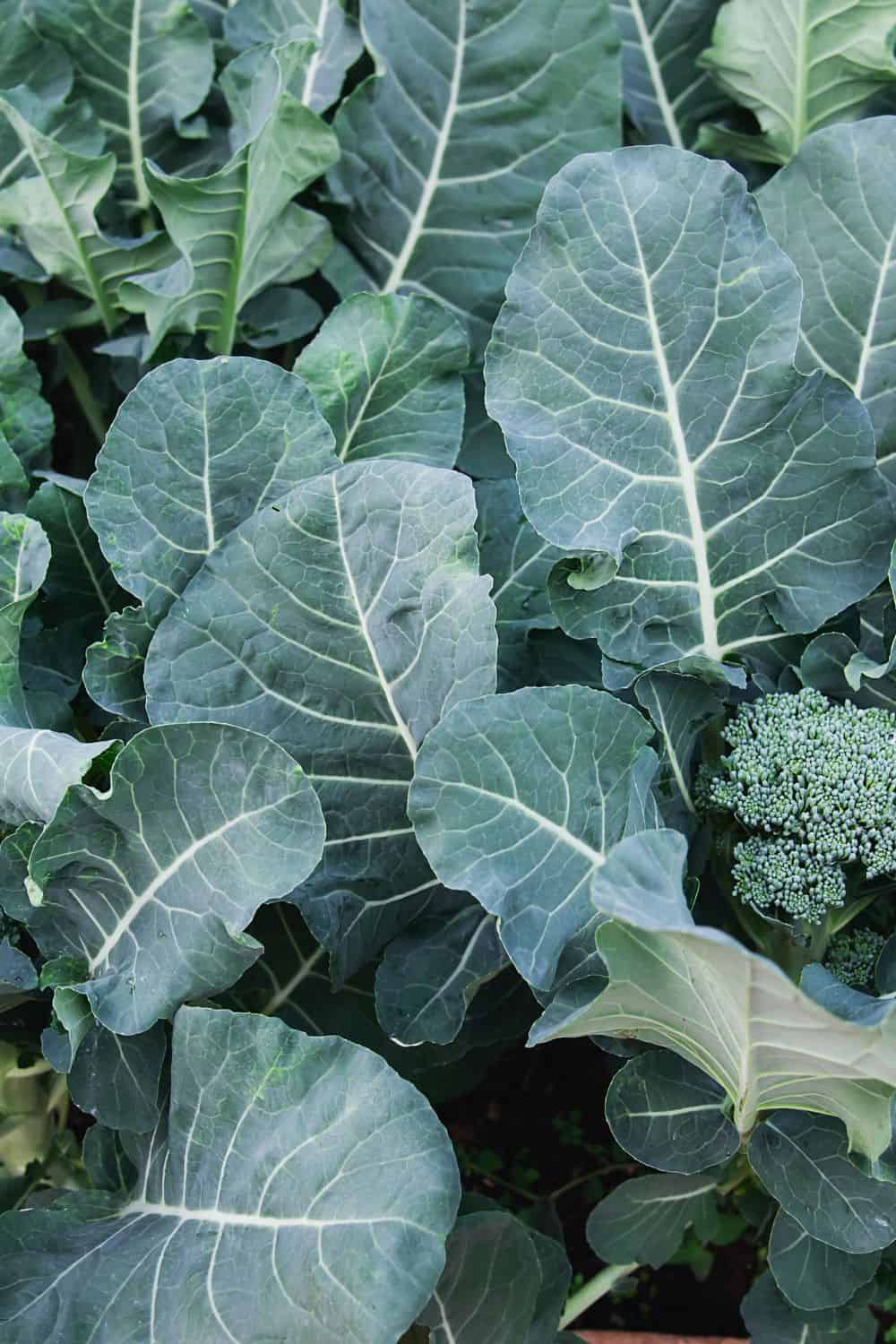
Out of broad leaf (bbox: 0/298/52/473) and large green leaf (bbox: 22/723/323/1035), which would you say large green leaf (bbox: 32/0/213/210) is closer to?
broad leaf (bbox: 0/298/52/473)

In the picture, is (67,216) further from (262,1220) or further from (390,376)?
(262,1220)

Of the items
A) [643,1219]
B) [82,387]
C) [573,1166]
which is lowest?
[573,1166]

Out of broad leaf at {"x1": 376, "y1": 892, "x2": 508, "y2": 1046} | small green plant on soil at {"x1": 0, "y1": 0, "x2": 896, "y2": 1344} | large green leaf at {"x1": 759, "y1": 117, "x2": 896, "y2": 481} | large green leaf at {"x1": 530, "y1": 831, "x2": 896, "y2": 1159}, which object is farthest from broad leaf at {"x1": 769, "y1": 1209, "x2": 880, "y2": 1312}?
large green leaf at {"x1": 759, "y1": 117, "x2": 896, "y2": 481}

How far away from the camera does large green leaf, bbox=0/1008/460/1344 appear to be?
0.62 meters

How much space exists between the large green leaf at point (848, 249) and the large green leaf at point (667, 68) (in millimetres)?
295

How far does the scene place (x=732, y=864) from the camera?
0.85 metres

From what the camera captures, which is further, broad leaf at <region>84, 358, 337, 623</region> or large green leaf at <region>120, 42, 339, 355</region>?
large green leaf at <region>120, 42, 339, 355</region>

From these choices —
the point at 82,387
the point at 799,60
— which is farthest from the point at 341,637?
the point at 799,60

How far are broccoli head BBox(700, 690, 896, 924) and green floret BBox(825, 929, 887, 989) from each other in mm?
58

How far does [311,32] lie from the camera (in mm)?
1060

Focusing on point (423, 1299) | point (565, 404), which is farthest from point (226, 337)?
point (423, 1299)

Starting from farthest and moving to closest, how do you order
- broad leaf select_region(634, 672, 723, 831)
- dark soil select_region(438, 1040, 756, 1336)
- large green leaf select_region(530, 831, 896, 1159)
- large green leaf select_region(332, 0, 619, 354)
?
1. dark soil select_region(438, 1040, 756, 1336)
2. large green leaf select_region(332, 0, 619, 354)
3. broad leaf select_region(634, 672, 723, 831)
4. large green leaf select_region(530, 831, 896, 1159)

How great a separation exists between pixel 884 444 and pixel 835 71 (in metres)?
0.38

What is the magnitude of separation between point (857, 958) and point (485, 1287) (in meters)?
0.33
